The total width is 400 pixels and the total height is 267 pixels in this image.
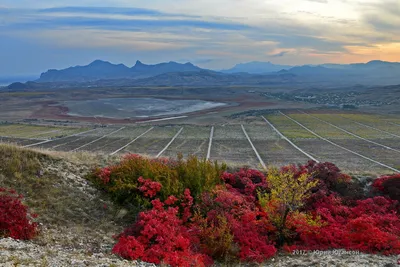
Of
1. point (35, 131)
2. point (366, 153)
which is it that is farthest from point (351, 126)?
point (35, 131)

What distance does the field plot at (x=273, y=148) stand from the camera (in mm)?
34344

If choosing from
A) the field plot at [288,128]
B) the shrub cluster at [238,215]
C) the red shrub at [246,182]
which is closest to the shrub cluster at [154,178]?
the shrub cluster at [238,215]

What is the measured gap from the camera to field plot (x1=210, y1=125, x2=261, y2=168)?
34309mm

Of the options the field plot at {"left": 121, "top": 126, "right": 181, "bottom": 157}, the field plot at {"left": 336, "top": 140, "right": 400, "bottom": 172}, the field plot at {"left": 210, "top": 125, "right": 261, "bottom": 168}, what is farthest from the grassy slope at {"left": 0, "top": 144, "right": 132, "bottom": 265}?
the field plot at {"left": 336, "top": 140, "right": 400, "bottom": 172}

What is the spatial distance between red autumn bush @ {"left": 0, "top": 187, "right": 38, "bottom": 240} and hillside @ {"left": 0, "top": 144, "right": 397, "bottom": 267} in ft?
1.01

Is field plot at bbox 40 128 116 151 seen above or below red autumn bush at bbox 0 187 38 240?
below

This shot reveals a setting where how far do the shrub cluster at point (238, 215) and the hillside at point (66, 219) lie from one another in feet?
1.97

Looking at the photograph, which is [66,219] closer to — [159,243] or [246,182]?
[159,243]

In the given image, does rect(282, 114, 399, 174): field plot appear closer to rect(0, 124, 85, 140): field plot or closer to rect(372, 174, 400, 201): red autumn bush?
rect(372, 174, 400, 201): red autumn bush

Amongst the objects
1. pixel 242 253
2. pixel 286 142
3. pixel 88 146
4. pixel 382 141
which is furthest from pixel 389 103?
pixel 242 253

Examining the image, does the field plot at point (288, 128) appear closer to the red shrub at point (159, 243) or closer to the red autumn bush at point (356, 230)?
the red autumn bush at point (356, 230)

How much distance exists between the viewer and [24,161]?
13.6 meters

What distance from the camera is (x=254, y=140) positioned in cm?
4519

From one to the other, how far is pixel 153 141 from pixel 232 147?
10.2 metres
